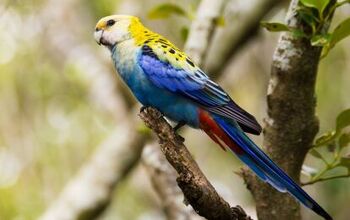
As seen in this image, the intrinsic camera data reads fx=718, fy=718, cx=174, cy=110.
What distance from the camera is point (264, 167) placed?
3.36 m

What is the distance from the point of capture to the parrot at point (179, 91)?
362 cm

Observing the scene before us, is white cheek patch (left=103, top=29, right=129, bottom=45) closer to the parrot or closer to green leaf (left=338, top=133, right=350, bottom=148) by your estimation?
the parrot

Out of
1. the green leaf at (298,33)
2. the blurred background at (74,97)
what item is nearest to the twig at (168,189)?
the blurred background at (74,97)

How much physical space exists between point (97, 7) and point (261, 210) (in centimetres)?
502

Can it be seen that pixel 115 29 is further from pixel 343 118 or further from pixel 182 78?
pixel 343 118

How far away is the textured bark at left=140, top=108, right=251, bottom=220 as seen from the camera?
2828 mm

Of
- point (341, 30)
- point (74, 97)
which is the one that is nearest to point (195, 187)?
point (341, 30)

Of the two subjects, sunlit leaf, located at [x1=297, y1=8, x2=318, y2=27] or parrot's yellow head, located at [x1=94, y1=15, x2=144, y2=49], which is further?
parrot's yellow head, located at [x1=94, y1=15, x2=144, y2=49]

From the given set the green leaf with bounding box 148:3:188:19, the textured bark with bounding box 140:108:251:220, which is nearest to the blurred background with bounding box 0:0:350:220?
the green leaf with bounding box 148:3:188:19

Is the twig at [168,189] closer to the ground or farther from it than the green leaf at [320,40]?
farther from it

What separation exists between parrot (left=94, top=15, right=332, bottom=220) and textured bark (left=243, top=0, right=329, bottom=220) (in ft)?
0.40

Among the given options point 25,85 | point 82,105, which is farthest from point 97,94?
point 82,105

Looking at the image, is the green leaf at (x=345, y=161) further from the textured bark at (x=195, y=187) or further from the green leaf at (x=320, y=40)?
the textured bark at (x=195, y=187)

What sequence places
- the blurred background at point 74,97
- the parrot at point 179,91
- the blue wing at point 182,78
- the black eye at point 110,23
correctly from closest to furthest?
the parrot at point 179,91, the blue wing at point 182,78, the black eye at point 110,23, the blurred background at point 74,97
